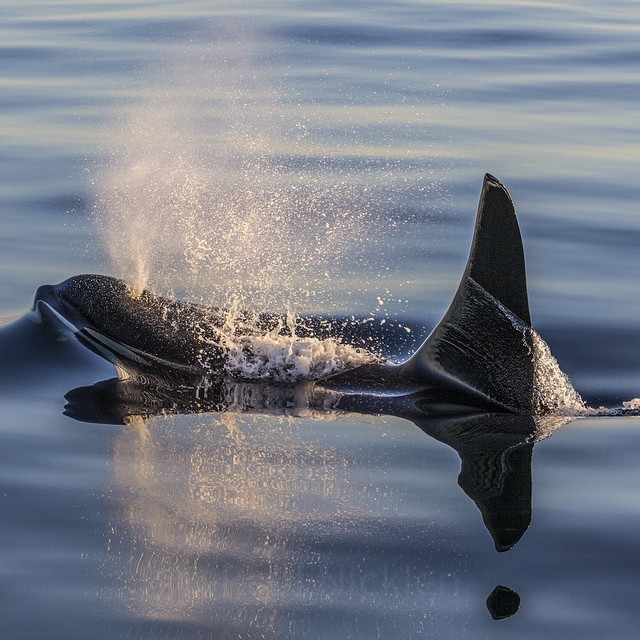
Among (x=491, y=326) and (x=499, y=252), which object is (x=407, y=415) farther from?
(x=499, y=252)

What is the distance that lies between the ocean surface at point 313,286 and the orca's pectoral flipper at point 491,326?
1.19 ft

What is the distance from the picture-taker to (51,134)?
13.1 m

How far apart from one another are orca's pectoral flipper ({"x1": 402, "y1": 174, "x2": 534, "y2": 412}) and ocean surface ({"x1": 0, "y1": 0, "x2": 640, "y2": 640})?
36 centimetres

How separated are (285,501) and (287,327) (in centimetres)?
228

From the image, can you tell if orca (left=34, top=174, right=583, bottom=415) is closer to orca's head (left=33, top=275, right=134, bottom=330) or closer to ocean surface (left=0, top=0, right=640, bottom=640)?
orca's head (left=33, top=275, right=134, bottom=330)

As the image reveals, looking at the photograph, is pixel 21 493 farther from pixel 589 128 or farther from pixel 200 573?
pixel 589 128

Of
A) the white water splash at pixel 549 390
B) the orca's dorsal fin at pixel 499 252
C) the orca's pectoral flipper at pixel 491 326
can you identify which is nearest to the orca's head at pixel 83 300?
the orca's pectoral flipper at pixel 491 326

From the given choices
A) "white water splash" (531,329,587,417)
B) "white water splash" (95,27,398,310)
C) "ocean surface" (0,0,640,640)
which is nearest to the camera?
"ocean surface" (0,0,640,640)

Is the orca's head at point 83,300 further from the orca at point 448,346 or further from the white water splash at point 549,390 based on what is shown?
the white water splash at point 549,390

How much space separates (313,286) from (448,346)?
2328 millimetres

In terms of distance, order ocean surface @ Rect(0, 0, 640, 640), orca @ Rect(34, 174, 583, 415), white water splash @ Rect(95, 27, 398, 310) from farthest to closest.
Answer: white water splash @ Rect(95, 27, 398, 310)
orca @ Rect(34, 174, 583, 415)
ocean surface @ Rect(0, 0, 640, 640)

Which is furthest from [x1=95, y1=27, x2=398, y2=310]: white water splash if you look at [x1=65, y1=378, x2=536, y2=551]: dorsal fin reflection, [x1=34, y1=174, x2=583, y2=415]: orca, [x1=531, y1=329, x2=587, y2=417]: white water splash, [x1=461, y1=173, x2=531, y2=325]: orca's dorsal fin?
[x1=461, y1=173, x2=531, y2=325]: orca's dorsal fin


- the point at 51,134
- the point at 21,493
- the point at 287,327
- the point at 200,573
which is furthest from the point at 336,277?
the point at 51,134

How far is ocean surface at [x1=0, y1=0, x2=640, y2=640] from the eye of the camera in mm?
4438
